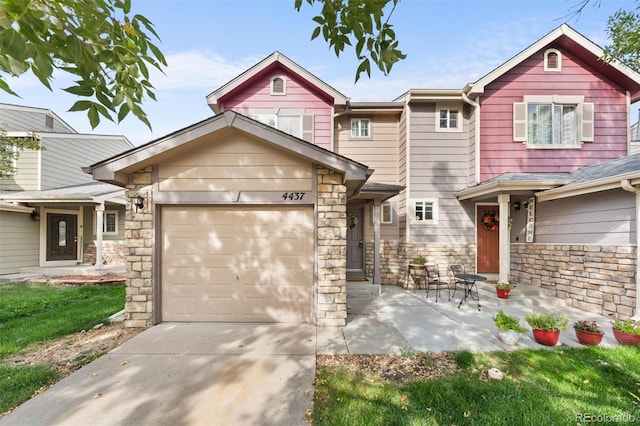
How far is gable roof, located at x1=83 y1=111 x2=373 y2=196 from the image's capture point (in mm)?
4836

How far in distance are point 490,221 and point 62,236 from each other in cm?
1682

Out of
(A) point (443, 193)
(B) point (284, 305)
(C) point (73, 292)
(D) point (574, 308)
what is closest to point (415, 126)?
(A) point (443, 193)

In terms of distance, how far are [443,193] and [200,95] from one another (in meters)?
8.51

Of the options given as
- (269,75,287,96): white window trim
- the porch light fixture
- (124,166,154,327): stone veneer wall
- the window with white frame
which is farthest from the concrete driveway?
(269,75,287,96): white window trim

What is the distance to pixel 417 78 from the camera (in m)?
10.4

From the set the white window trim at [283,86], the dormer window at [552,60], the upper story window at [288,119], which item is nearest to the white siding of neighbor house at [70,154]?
the upper story window at [288,119]

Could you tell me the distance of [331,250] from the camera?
203 inches

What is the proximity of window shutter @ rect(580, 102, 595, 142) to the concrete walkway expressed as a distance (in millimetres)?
5091

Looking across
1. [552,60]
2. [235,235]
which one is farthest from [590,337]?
[552,60]

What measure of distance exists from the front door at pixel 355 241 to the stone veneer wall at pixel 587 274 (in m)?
4.84

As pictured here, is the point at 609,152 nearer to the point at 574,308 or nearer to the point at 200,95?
the point at 574,308

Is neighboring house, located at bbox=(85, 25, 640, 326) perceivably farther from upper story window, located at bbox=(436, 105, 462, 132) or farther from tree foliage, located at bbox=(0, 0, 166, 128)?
Answer: tree foliage, located at bbox=(0, 0, 166, 128)

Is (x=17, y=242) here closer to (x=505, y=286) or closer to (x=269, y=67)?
(x=269, y=67)

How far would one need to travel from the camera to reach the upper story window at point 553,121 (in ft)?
27.8
